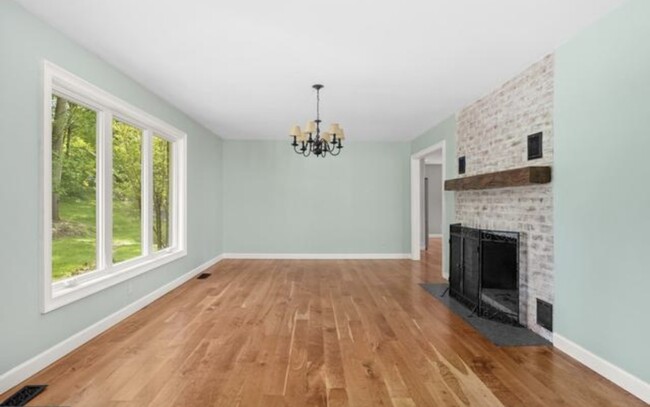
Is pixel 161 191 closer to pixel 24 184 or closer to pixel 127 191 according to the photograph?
pixel 127 191

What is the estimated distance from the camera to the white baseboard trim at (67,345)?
2.42 m

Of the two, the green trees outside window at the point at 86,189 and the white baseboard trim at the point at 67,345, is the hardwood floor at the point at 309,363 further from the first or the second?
the green trees outside window at the point at 86,189

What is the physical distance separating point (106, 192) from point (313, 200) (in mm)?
4692

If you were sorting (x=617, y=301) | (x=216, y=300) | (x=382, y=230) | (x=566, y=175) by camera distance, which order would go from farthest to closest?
(x=382, y=230) < (x=216, y=300) < (x=566, y=175) < (x=617, y=301)

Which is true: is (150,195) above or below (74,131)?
below

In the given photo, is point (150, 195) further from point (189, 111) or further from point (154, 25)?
point (154, 25)

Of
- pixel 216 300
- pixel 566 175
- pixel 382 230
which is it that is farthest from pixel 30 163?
pixel 382 230

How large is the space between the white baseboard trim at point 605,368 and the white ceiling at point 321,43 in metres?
2.59

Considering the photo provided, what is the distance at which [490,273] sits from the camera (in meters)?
4.04

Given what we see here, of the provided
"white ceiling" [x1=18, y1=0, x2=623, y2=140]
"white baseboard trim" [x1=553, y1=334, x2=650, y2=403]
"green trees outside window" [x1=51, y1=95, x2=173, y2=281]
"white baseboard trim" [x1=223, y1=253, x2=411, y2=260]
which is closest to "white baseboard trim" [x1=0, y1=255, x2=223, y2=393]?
"green trees outside window" [x1=51, y1=95, x2=173, y2=281]

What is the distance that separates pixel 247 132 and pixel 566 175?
5566 millimetres

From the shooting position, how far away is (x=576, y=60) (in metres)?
2.93

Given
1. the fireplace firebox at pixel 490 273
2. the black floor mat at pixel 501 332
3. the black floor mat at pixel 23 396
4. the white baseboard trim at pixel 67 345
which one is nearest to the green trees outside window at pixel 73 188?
the white baseboard trim at pixel 67 345

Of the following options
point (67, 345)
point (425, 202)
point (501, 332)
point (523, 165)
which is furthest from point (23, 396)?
point (425, 202)
